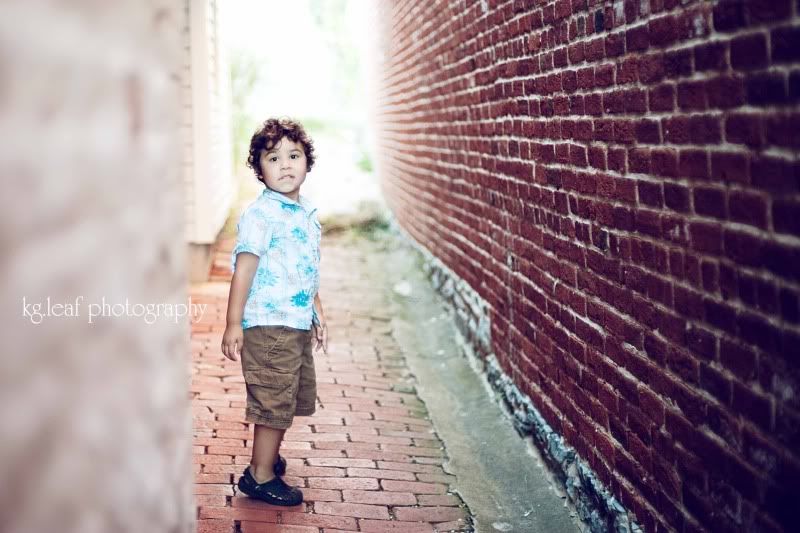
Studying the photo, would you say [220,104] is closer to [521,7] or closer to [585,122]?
[521,7]

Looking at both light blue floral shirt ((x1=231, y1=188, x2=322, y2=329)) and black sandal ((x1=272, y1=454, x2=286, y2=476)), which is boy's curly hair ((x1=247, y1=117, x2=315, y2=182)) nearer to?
light blue floral shirt ((x1=231, y1=188, x2=322, y2=329))

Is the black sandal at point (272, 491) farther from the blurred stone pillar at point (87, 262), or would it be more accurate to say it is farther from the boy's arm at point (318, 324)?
the blurred stone pillar at point (87, 262)

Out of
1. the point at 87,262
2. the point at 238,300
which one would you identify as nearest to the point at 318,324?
the point at 238,300

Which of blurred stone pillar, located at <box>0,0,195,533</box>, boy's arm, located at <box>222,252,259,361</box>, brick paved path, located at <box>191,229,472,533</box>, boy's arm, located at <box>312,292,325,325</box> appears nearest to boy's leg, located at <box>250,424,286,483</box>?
brick paved path, located at <box>191,229,472,533</box>

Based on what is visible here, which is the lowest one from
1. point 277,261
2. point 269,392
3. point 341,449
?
point 341,449

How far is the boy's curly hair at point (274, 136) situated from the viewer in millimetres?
3451

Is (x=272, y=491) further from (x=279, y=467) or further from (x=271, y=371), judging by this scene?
(x=271, y=371)

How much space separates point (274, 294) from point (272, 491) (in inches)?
32.0

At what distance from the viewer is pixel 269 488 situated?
348cm

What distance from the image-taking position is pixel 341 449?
4148mm

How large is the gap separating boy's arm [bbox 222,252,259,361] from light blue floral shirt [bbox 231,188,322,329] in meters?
A: 0.04

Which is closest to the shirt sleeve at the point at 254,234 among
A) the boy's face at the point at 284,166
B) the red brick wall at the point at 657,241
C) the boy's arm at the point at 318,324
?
the boy's face at the point at 284,166

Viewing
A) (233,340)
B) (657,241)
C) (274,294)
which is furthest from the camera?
(274,294)

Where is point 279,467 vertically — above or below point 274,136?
below
